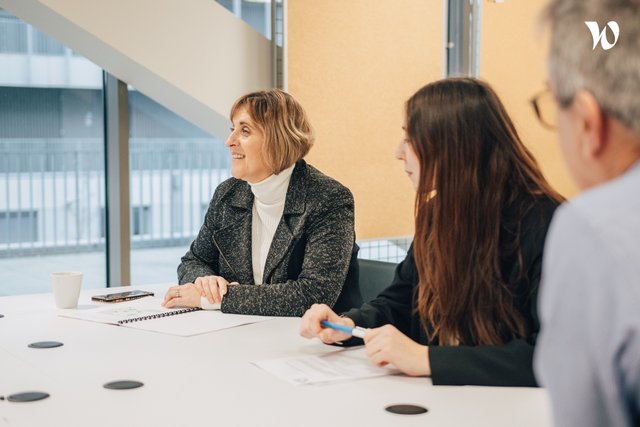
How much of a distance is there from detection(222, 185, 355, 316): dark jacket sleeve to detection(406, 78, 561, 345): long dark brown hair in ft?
2.06

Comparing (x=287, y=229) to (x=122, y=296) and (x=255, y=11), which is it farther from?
(x=255, y=11)

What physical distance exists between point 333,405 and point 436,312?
45cm

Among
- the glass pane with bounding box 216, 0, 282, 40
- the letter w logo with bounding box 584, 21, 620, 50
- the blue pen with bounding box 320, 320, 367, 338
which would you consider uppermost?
the glass pane with bounding box 216, 0, 282, 40

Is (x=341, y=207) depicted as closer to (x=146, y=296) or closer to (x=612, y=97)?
(x=146, y=296)

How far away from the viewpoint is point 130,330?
6.47 feet

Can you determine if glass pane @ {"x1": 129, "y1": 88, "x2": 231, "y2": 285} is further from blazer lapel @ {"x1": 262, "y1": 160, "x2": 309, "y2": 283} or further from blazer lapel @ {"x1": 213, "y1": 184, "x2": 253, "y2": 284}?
blazer lapel @ {"x1": 262, "y1": 160, "x2": 309, "y2": 283}

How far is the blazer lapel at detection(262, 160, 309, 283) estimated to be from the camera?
244cm

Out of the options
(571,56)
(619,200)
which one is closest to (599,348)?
Result: (619,200)

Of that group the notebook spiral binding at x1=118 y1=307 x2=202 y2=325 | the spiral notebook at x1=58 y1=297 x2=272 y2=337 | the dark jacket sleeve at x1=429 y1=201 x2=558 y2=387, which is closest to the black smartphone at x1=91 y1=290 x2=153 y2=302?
the spiral notebook at x1=58 y1=297 x2=272 y2=337

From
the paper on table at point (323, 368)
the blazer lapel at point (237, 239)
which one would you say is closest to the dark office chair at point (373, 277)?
the blazer lapel at point (237, 239)

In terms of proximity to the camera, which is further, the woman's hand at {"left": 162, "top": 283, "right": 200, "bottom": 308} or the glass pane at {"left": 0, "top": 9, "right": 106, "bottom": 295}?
the glass pane at {"left": 0, "top": 9, "right": 106, "bottom": 295}

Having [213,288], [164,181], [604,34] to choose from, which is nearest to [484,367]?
[604,34]

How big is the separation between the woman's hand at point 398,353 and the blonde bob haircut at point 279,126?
1070 millimetres

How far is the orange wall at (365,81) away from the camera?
3762 millimetres
